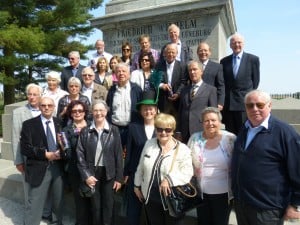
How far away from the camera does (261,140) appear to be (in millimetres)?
2963

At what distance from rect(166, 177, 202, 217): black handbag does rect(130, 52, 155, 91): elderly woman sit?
2050mm

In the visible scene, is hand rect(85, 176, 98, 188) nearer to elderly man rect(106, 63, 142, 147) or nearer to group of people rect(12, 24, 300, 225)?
group of people rect(12, 24, 300, 225)

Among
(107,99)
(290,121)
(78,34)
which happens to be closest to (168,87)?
(107,99)

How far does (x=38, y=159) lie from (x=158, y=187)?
187cm

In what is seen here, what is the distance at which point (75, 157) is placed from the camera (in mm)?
4227

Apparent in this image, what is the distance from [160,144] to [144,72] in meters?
1.86

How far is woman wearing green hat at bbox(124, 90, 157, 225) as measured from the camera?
4.01 meters

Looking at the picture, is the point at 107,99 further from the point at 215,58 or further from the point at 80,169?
the point at 215,58

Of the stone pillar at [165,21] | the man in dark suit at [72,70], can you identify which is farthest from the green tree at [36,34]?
the man in dark suit at [72,70]

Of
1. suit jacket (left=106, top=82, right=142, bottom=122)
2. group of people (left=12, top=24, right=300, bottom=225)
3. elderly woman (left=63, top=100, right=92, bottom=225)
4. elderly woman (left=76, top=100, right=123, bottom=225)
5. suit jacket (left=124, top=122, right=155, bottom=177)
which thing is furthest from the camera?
suit jacket (left=106, top=82, right=142, bottom=122)

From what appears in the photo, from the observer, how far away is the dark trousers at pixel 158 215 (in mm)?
3543

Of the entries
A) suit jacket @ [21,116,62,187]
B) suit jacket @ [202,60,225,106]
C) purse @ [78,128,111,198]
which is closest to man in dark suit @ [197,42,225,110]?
suit jacket @ [202,60,225,106]

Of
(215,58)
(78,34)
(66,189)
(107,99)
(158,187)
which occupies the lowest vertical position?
(66,189)

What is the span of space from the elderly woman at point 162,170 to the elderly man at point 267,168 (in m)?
0.61
